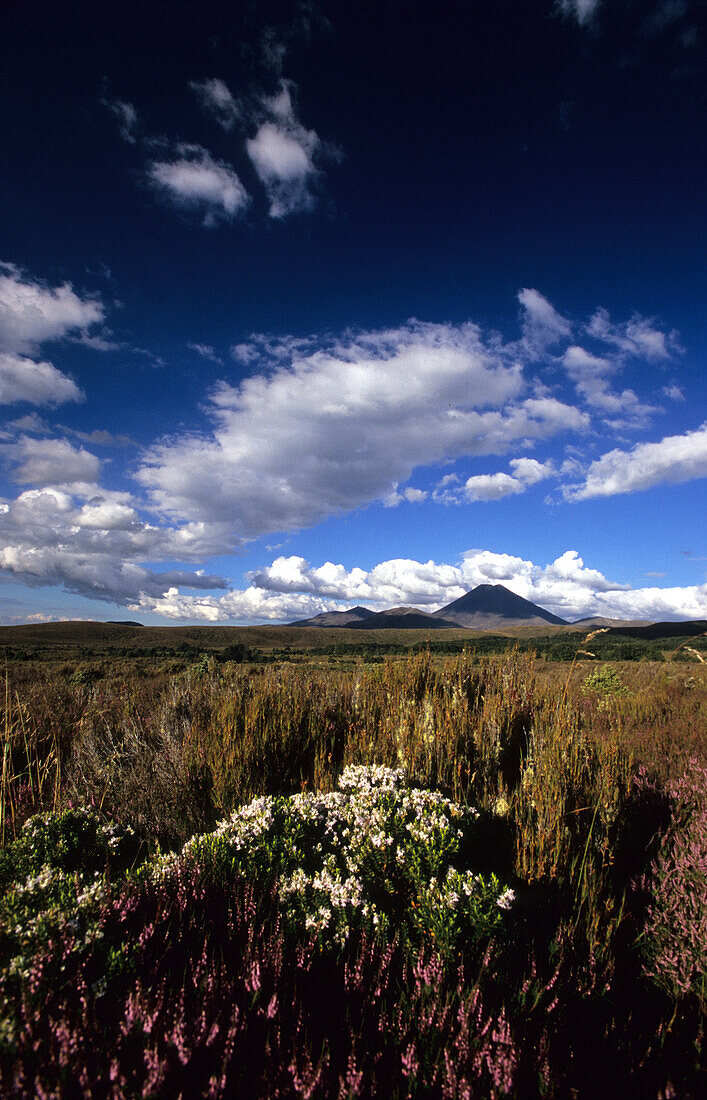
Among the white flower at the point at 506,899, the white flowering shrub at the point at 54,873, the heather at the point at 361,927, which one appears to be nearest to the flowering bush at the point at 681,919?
the heather at the point at 361,927

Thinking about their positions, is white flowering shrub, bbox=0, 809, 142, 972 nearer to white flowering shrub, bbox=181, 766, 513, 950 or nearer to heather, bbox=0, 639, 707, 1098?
heather, bbox=0, 639, 707, 1098

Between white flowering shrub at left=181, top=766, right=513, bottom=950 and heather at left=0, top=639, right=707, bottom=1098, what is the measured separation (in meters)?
0.01

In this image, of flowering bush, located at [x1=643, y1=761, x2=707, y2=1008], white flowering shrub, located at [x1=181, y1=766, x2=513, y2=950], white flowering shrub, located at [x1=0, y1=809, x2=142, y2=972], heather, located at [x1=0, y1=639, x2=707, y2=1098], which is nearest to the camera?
heather, located at [x1=0, y1=639, x2=707, y2=1098]

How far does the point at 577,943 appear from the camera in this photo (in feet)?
7.89

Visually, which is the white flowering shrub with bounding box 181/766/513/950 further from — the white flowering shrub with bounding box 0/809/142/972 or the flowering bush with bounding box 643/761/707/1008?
the flowering bush with bounding box 643/761/707/1008

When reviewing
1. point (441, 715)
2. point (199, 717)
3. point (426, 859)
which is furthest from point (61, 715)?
point (426, 859)

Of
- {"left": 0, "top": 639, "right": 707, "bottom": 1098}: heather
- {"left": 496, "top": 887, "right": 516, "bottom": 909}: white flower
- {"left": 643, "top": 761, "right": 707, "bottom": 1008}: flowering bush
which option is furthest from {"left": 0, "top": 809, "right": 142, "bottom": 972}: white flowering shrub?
{"left": 643, "top": 761, "right": 707, "bottom": 1008}: flowering bush

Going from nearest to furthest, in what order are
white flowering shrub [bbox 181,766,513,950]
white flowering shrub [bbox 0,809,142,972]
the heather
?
the heather < white flowering shrub [bbox 0,809,142,972] < white flowering shrub [bbox 181,766,513,950]

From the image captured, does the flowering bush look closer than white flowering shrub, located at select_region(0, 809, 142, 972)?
No

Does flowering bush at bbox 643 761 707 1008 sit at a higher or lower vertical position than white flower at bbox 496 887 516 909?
lower

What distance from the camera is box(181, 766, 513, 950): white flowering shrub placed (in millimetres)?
2219

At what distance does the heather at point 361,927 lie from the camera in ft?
4.87

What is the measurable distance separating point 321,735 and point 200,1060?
3501mm

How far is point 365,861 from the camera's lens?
2.57 m
